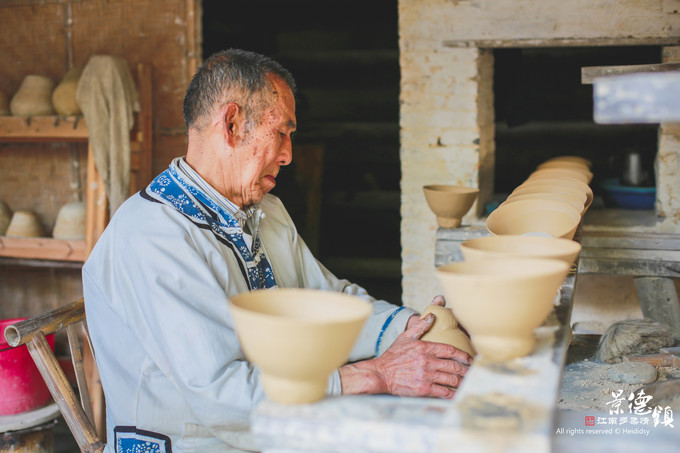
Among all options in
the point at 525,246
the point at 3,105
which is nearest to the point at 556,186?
the point at 525,246

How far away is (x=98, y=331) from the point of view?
219cm

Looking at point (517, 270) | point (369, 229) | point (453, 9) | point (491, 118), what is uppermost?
point (453, 9)

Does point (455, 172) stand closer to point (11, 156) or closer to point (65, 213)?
point (65, 213)

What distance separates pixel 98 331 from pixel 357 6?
14.7 ft

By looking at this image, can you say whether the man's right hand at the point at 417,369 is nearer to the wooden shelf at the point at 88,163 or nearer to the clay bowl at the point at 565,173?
the clay bowl at the point at 565,173

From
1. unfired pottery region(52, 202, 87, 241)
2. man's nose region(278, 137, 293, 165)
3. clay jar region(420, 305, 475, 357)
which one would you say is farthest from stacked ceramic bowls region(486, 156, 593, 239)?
unfired pottery region(52, 202, 87, 241)

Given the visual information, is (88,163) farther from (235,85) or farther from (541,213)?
(541,213)

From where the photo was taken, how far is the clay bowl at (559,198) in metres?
2.31

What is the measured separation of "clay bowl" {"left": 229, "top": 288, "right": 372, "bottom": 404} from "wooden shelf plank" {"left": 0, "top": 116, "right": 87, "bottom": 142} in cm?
297

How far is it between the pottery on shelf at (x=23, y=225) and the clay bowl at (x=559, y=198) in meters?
3.07

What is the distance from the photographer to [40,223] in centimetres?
428

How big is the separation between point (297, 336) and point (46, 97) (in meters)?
3.50

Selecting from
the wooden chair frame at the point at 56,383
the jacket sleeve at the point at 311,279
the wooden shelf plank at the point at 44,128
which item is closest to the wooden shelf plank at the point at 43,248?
the wooden shelf plank at the point at 44,128

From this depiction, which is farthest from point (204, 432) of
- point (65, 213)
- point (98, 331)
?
point (65, 213)
